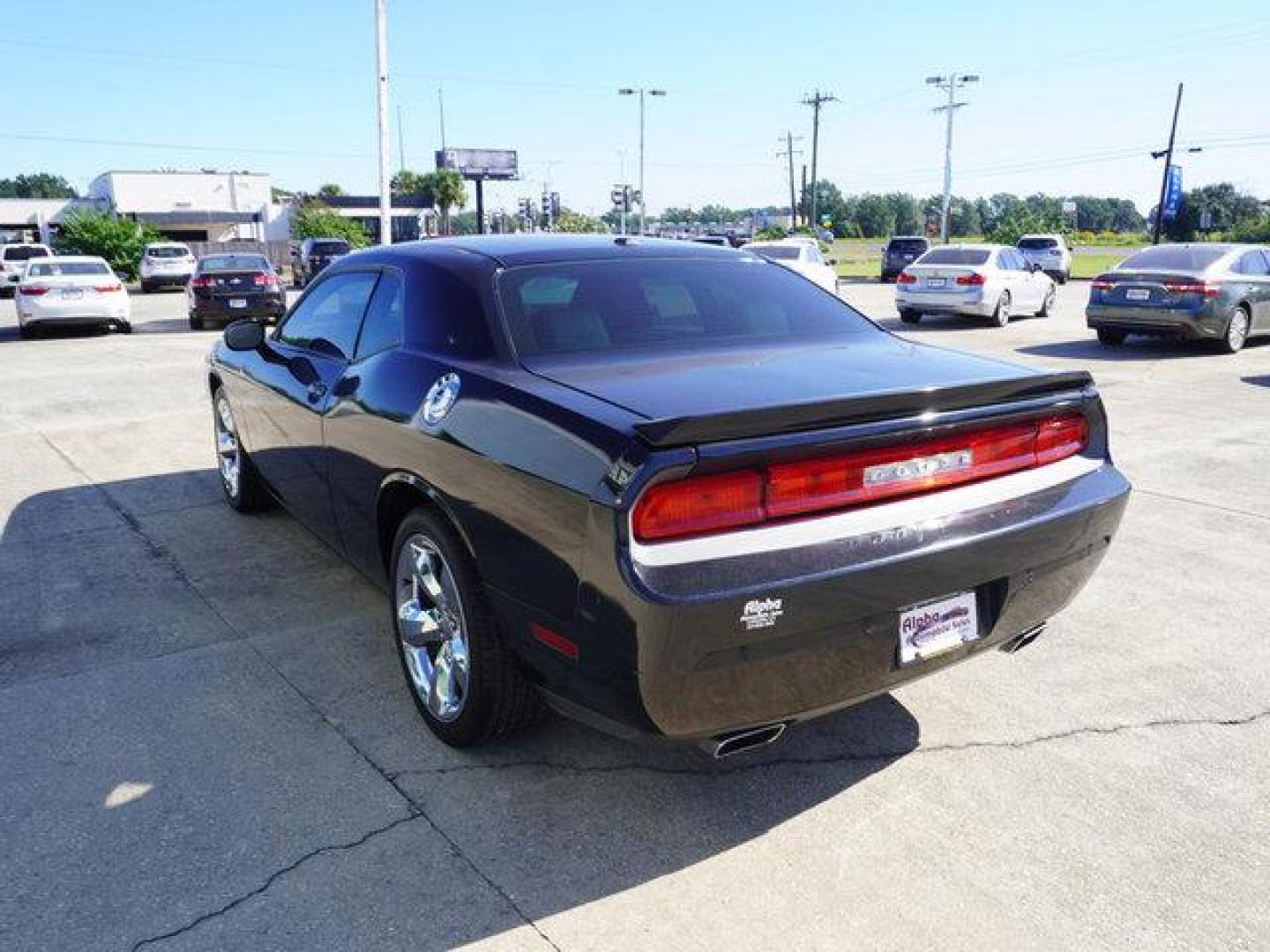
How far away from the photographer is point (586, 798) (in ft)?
9.79

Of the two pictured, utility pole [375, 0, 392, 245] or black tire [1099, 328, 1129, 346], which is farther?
utility pole [375, 0, 392, 245]

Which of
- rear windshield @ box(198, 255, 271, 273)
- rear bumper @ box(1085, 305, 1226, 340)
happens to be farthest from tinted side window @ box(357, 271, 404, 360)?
rear windshield @ box(198, 255, 271, 273)

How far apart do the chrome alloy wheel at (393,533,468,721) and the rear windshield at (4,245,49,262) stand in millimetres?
35955

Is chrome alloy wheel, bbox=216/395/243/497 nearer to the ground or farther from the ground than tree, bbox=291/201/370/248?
nearer to the ground

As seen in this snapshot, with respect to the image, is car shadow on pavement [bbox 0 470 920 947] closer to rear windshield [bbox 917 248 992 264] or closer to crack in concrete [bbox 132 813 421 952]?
crack in concrete [bbox 132 813 421 952]

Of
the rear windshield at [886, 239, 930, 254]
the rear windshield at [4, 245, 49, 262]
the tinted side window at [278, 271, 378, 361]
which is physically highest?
the rear windshield at [886, 239, 930, 254]

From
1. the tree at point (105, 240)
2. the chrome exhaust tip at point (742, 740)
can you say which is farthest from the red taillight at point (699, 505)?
the tree at point (105, 240)

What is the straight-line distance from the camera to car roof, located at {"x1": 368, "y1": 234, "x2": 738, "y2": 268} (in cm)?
370

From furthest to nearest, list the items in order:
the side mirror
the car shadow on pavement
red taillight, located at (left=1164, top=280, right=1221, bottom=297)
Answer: red taillight, located at (left=1164, top=280, right=1221, bottom=297) < the side mirror < the car shadow on pavement

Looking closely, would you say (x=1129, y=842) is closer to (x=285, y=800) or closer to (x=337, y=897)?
(x=337, y=897)

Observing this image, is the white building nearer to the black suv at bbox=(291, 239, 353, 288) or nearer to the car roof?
the black suv at bbox=(291, 239, 353, 288)

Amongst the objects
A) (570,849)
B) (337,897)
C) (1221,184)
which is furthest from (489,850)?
(1221,184)

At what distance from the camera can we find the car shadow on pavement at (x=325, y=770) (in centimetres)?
263

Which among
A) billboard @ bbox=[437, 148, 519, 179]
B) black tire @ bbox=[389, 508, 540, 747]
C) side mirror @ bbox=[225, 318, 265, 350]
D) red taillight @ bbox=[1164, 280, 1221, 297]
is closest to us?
black tire @ bbox=[389, 508, 540, 747]
